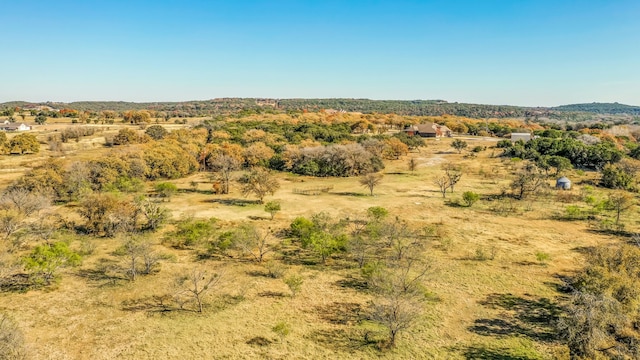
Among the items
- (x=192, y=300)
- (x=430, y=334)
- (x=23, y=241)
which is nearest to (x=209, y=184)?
(x=23, y=241)

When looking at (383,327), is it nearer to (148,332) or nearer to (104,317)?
(148,332)

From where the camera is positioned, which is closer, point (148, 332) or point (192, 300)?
point (148, 332)

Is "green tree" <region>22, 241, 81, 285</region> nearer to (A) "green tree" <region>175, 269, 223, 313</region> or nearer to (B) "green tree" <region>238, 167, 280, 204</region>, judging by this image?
(A) "green tree" <region>175, 269, 223, 313</region>

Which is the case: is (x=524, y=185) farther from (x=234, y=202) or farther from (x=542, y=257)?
(x=234, y=202)

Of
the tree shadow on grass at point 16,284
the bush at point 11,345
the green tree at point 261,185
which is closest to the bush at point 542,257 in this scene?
the green tree at point 261,185

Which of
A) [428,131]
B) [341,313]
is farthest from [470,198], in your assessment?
[428,131]

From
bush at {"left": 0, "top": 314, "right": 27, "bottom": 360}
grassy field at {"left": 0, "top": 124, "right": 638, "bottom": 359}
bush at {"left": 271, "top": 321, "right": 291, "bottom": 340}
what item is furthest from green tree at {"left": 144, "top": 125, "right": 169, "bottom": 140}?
bush at {"left": 271, "top": 321, "right": 291, "bottom": 340}
